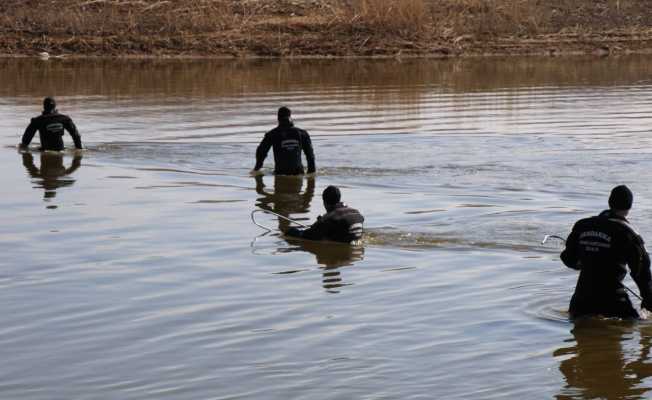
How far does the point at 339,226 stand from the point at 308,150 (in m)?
5.01

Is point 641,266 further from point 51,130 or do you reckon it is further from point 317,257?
point 51,130

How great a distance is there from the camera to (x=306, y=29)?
1839 inches

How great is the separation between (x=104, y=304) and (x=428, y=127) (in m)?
15.2

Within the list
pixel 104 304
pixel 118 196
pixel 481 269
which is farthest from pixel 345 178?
pixel 104 304

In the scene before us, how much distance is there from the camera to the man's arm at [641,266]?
36.3 feet

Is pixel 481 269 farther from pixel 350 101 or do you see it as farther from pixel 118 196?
pixel 350 101

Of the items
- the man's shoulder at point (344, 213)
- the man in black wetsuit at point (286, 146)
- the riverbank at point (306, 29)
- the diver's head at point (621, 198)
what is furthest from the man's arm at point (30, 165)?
the riverbank at point (306, 29)

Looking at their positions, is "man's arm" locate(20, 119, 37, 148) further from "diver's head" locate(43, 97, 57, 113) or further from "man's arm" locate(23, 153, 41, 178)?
"diver's head" locate(43, 97, 57, 113)

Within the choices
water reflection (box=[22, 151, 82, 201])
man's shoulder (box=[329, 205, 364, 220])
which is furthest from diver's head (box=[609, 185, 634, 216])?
water reflection (box=[22, 151, 82, 201])

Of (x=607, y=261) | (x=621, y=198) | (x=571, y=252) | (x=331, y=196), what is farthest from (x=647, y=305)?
(x=331, y=196)

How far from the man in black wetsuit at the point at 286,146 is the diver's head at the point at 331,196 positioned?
184 inches

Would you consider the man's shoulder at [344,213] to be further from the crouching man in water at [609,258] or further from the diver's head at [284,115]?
the diver's head at [284,115]

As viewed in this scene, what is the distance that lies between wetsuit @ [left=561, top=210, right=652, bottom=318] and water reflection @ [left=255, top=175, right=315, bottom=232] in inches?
239

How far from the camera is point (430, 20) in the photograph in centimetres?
4747
